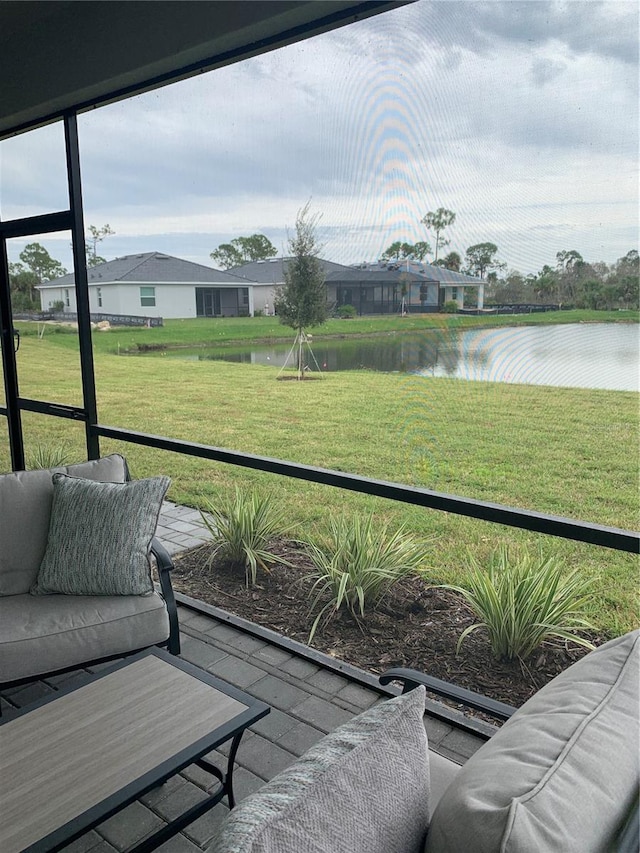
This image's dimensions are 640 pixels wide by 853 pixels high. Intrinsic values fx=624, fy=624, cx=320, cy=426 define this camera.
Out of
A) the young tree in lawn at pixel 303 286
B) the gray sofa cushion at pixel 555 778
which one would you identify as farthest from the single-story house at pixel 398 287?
the gray sofa cushion at pixel 555 778

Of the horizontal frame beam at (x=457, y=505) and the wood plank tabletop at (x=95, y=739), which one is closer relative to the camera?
the wood plank tabletop at (x=95, y=739)

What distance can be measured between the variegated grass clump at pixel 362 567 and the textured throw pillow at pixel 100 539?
97 centimetres

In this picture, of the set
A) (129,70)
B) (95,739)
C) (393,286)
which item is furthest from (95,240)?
(95,739)

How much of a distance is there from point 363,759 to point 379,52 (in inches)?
164

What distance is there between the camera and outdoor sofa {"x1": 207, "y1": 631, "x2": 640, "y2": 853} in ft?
2.42

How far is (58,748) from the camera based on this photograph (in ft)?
5.27

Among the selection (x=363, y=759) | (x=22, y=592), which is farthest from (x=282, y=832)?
(x=22, y=592)

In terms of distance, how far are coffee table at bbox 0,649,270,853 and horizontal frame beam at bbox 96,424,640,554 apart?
2.98ft

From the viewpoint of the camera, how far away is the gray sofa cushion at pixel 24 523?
2.48 meters

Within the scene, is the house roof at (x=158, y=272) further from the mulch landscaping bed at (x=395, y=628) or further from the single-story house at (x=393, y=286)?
the mulch landscaping bed at (x=395, y=628)

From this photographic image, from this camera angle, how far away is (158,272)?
16.7ft

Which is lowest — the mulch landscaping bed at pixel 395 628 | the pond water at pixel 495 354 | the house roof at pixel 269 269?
the mulch landscaping bed at pixel 395 628

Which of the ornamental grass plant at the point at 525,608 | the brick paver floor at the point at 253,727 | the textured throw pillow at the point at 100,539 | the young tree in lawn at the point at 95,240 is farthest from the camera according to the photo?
the young tree in lawn at the point at 95,240

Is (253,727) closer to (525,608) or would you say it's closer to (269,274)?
(525,608)
